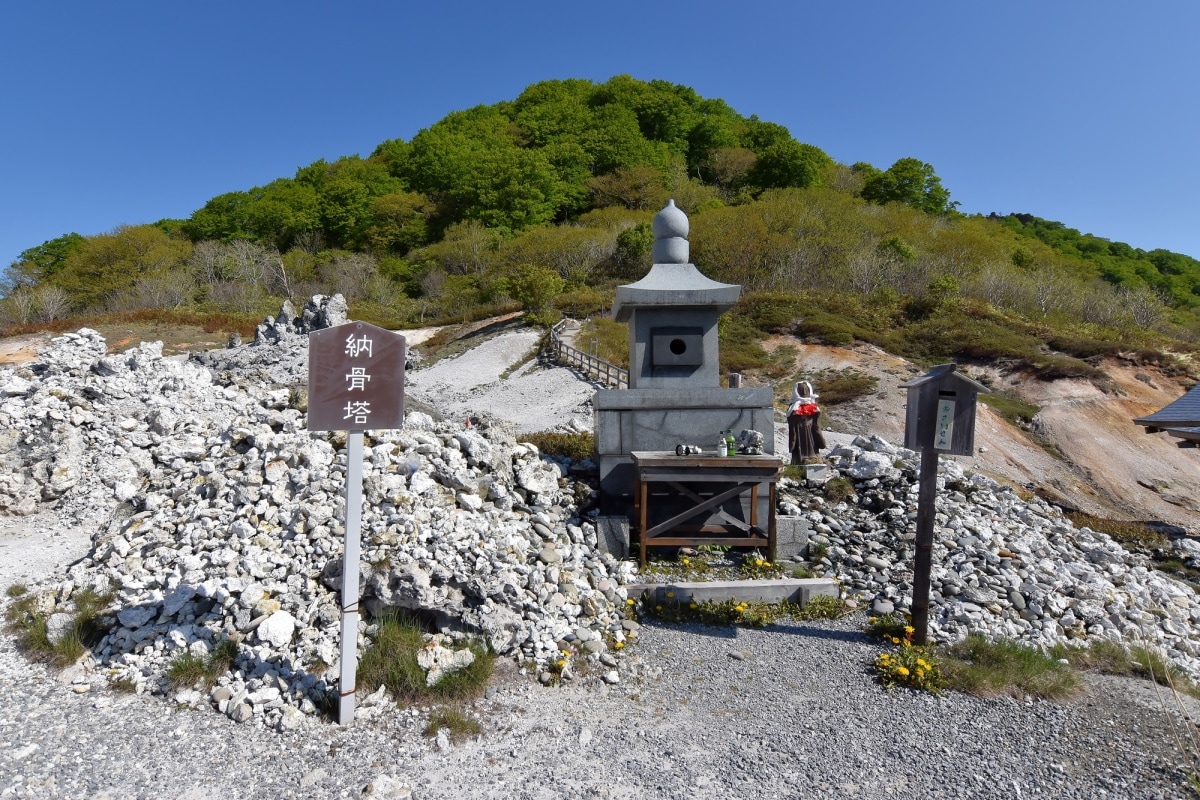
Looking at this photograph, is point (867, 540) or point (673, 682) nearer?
point (673, 682)

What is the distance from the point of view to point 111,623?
5.62 m

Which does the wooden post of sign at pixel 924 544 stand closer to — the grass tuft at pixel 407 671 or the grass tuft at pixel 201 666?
the grass tuft at pixel 407 671

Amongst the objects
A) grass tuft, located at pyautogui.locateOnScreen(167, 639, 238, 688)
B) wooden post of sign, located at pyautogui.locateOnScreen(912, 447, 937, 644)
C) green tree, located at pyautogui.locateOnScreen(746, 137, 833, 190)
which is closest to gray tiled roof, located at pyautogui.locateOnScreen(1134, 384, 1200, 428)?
wooden post of sign, located at pyautogui.locateOnScreen(912, 447, 937, 644)

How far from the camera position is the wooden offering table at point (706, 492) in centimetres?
811

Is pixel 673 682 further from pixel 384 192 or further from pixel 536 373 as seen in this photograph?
pixel 384 192

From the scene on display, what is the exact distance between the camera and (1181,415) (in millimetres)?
11023

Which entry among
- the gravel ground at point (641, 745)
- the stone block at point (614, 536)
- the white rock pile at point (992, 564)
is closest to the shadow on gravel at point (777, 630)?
the gravel ground at point (641, 745)

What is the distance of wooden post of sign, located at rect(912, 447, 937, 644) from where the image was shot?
6207mm

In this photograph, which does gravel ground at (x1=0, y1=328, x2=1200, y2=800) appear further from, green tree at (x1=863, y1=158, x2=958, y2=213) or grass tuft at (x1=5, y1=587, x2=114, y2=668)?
green tree at (x1=863, y1=158, x2=958, y2=213)

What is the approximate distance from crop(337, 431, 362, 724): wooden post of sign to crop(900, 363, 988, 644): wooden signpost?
5.03m

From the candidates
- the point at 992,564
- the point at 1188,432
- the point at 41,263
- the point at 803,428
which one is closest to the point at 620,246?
the point at 803,428

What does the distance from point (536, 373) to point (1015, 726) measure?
22031 mm

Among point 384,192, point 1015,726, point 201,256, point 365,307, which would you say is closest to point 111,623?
point 1015,726

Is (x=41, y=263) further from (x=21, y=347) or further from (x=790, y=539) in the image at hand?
(x=790, y=539)
